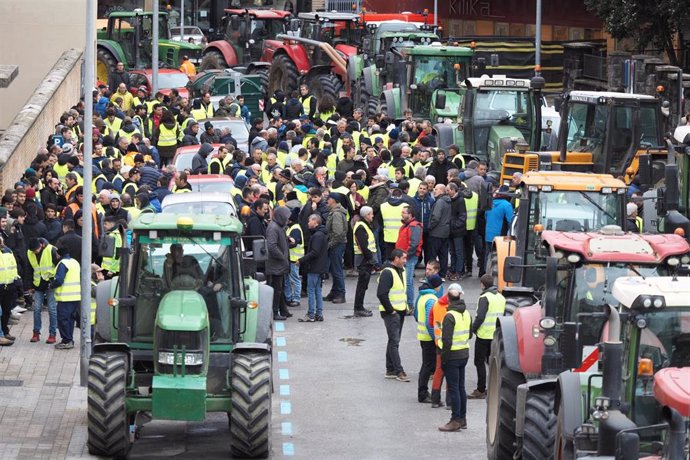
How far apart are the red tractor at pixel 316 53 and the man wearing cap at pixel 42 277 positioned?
844 inches

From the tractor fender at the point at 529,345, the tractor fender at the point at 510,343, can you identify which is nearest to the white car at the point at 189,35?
the tractor fender at the point at 510,343

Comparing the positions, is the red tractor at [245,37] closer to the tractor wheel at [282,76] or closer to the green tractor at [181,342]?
the tractor wheel at [282,76]

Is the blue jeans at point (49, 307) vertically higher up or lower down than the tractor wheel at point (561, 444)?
lower down

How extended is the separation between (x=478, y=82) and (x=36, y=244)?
39.9 ft

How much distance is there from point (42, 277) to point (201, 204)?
2.47m

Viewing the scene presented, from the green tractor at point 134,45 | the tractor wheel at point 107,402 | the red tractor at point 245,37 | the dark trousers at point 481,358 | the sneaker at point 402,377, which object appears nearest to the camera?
the tractor wheel at point 107,402

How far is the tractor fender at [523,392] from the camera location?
1338 centimetres

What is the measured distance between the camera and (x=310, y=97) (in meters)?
39.8

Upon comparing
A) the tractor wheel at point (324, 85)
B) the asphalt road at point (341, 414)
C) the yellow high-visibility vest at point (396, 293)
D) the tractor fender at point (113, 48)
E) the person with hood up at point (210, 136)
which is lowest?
the asphalt road at point (341, 414)

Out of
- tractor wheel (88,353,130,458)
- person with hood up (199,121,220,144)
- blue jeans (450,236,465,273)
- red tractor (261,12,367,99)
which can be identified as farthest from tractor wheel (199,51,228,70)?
tractor wheel (88,353,130,458)

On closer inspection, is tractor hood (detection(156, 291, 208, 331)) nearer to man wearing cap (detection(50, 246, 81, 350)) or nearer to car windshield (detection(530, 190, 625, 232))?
man wearing cap (detection(50, 246, 81, 350))

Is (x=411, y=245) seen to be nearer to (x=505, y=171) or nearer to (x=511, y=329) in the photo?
(x=505, y=171)

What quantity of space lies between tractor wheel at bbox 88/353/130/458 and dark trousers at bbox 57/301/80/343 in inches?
217

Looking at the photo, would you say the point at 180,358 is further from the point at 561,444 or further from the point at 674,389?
the point at 674,389
